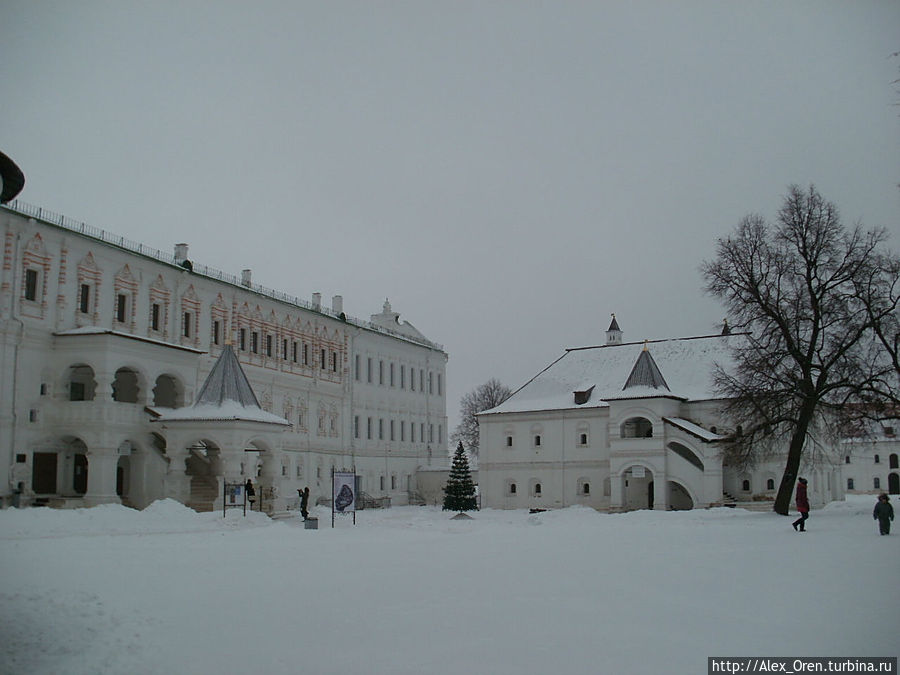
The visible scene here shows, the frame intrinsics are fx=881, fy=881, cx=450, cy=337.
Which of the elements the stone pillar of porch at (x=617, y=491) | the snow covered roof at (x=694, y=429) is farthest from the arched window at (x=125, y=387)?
the snow covered roof at (x=694, y=429)

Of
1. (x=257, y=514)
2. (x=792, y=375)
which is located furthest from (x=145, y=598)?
(x=792, y=375)

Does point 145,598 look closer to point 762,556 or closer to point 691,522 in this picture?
point 762,556

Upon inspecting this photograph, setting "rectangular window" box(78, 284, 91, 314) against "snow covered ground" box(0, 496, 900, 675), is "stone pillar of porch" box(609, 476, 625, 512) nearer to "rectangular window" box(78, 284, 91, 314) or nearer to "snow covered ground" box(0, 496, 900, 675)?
"snow covered ground" box(0, 496, 900, 675)

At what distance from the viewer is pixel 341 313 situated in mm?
56312

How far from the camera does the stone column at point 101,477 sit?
104ft

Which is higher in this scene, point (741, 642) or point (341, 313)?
point (341, 313)

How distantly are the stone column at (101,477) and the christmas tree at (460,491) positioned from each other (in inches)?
846

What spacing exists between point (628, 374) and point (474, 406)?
4813 centimetres

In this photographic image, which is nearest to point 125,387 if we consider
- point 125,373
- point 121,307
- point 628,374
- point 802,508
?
point 125,373

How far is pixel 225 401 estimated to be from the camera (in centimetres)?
3369

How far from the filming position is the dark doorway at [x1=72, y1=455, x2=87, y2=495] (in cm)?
3416

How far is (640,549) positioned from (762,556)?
2.69 metres

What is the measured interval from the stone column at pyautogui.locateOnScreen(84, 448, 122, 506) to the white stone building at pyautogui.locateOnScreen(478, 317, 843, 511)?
23.4 metres

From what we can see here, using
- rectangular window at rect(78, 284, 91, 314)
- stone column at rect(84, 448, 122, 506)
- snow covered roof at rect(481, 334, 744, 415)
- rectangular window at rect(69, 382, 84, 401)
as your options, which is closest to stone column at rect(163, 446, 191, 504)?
stone column at rect(84, 448, 122, 506)
